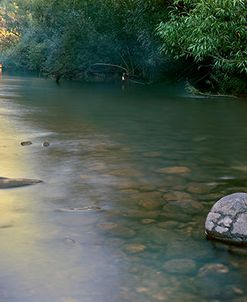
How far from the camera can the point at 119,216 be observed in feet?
18.5

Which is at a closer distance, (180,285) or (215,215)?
(180,285)

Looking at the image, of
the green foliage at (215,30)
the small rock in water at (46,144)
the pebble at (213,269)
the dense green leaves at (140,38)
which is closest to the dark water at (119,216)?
the pebble at (213,269)

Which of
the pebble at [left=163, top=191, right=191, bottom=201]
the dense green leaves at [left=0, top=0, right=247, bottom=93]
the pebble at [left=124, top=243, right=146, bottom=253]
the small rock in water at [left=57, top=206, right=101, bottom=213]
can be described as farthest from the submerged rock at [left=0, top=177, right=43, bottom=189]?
the dense green leaves at [left=0, top=0, right=247, bottom=93]

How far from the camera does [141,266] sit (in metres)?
4.30

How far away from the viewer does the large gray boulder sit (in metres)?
4.82

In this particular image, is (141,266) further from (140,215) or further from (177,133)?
(177,133)

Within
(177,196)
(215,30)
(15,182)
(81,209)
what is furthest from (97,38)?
(81,209)

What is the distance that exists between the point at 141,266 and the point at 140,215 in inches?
52.9

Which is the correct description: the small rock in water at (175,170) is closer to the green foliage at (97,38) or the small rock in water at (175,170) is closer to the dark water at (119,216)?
the dark water at (119,216)

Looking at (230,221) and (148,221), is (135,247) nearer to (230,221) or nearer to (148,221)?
(148,221)

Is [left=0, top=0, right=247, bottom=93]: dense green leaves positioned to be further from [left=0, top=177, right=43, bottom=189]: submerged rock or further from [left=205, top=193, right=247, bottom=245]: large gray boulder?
[left=205, top=193, right=247, bottom=245]: large gray boulder

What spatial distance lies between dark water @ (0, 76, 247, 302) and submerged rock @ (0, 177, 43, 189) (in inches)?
8.9

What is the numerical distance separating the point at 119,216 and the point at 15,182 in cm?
200

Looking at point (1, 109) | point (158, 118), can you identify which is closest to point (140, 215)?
point (158, 118)
